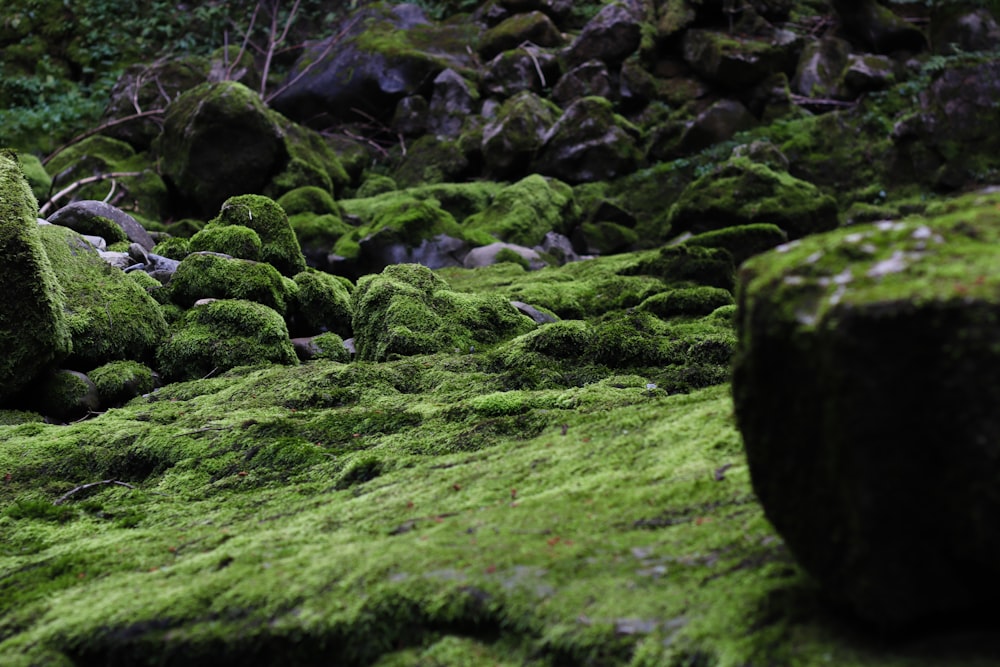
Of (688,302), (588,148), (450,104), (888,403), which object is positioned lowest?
(588,148)

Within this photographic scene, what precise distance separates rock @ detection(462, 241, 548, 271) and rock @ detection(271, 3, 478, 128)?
924 centimetres

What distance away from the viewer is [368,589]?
2.95 metres

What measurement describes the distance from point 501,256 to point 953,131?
8.76 metres

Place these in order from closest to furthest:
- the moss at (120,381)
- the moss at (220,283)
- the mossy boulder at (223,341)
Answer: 1. the moss at (120,381)
2. the mossy boulder at (223,341)
3. the moss at (220,283)

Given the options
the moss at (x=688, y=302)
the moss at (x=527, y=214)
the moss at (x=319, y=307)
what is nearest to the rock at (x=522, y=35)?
the moss at (x=527, y=214)

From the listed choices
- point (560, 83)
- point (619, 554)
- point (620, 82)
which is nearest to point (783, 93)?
point (620, 82)

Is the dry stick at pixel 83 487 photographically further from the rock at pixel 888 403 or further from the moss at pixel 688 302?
the moss at pixel 688 302

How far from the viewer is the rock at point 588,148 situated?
17641 millimetres

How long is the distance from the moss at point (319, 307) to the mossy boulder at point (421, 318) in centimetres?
98

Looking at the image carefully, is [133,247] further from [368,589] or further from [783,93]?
[783,93]

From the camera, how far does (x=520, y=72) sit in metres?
20.8

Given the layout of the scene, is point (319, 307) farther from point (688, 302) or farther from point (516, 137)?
point (516, 137)

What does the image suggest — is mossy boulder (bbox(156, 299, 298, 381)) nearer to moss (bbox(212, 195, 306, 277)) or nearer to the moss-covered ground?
moss (bbox(212, 195, 306, 277))

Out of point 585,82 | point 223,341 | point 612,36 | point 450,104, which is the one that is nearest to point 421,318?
point 223,341
